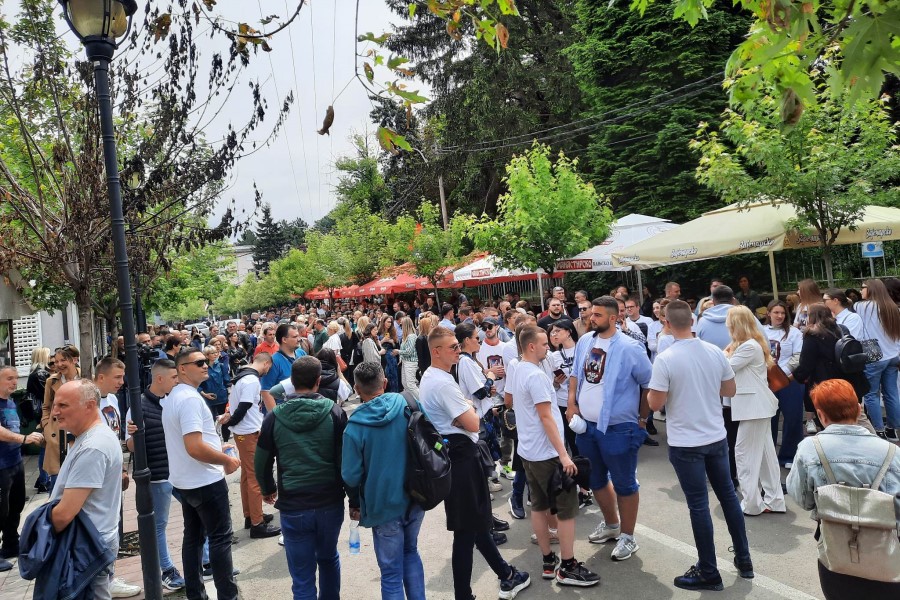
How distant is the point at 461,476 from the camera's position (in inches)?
175

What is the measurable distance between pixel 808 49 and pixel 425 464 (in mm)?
3245

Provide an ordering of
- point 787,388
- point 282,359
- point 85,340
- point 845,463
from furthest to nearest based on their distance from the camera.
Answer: point 85,340 < point 282,359 < point 787,388 < point 845,463

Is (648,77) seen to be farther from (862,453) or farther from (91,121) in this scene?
(862,453)

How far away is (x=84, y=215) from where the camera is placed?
7.29 m

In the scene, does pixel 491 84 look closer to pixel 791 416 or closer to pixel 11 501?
pixel 791 416

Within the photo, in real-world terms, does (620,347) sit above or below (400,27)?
below

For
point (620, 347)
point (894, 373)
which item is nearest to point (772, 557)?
point (620, 347)

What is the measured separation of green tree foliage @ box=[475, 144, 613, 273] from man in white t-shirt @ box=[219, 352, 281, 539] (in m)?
9.36

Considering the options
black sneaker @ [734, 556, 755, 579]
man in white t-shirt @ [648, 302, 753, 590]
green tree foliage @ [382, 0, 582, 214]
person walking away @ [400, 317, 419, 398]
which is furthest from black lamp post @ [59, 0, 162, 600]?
green tree foliage @ [382, 0, 582, 214]

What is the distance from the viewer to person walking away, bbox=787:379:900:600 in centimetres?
296

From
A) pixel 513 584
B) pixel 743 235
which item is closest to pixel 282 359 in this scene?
pixel 513 584

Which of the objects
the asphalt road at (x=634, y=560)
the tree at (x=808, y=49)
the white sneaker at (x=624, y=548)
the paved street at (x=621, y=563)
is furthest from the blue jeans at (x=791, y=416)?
the tree at (x=808, y=49)

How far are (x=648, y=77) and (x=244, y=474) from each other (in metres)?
19.9

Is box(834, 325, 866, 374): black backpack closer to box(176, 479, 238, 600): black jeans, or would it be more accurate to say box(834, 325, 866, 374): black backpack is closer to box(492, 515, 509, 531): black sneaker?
box(492, 515, 509, 531): black sneaker
